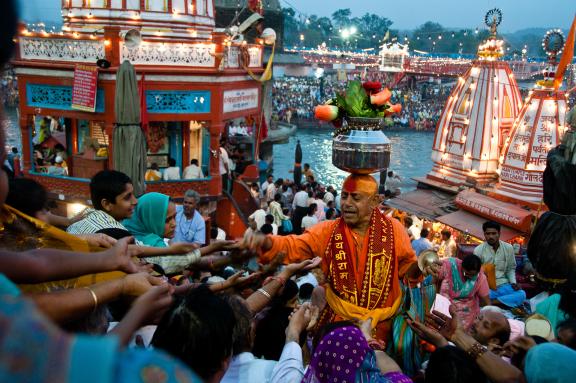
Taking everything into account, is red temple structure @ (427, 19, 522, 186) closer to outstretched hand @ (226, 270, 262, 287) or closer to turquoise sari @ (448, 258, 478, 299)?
turquoise sari @ (448, 258, 478, 299)

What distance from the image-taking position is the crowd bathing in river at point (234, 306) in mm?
724

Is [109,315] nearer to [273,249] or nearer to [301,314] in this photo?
[301,314]

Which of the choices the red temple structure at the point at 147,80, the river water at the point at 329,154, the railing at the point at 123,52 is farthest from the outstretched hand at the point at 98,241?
the river water at the point at 329,154

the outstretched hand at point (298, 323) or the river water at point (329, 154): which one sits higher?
the outstretched hand at point (298, 323)

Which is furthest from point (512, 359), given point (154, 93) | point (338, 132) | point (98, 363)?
point (154, 93)

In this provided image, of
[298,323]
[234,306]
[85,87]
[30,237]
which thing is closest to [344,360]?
[234,306]

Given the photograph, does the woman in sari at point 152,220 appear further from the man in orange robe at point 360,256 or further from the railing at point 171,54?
the railing at point 171,54

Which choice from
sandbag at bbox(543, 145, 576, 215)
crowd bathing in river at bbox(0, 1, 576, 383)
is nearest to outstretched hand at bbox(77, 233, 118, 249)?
crowd bathing in river at bbox(0, 1, 576, 383)

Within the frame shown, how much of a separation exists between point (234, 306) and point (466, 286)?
3537 millimetres

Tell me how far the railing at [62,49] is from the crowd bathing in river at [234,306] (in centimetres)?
813

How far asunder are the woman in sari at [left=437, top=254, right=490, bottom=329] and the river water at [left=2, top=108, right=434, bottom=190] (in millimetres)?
17720

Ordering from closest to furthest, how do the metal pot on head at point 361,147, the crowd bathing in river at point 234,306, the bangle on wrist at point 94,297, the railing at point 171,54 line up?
the crowd bathing in river at point 234,306, the bangle on wrist at point 94,297, the metal pot on head at point 361,147, the railing at point 171,54

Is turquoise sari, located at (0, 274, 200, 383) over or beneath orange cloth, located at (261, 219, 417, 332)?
over

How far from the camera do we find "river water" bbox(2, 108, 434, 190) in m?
25.1
